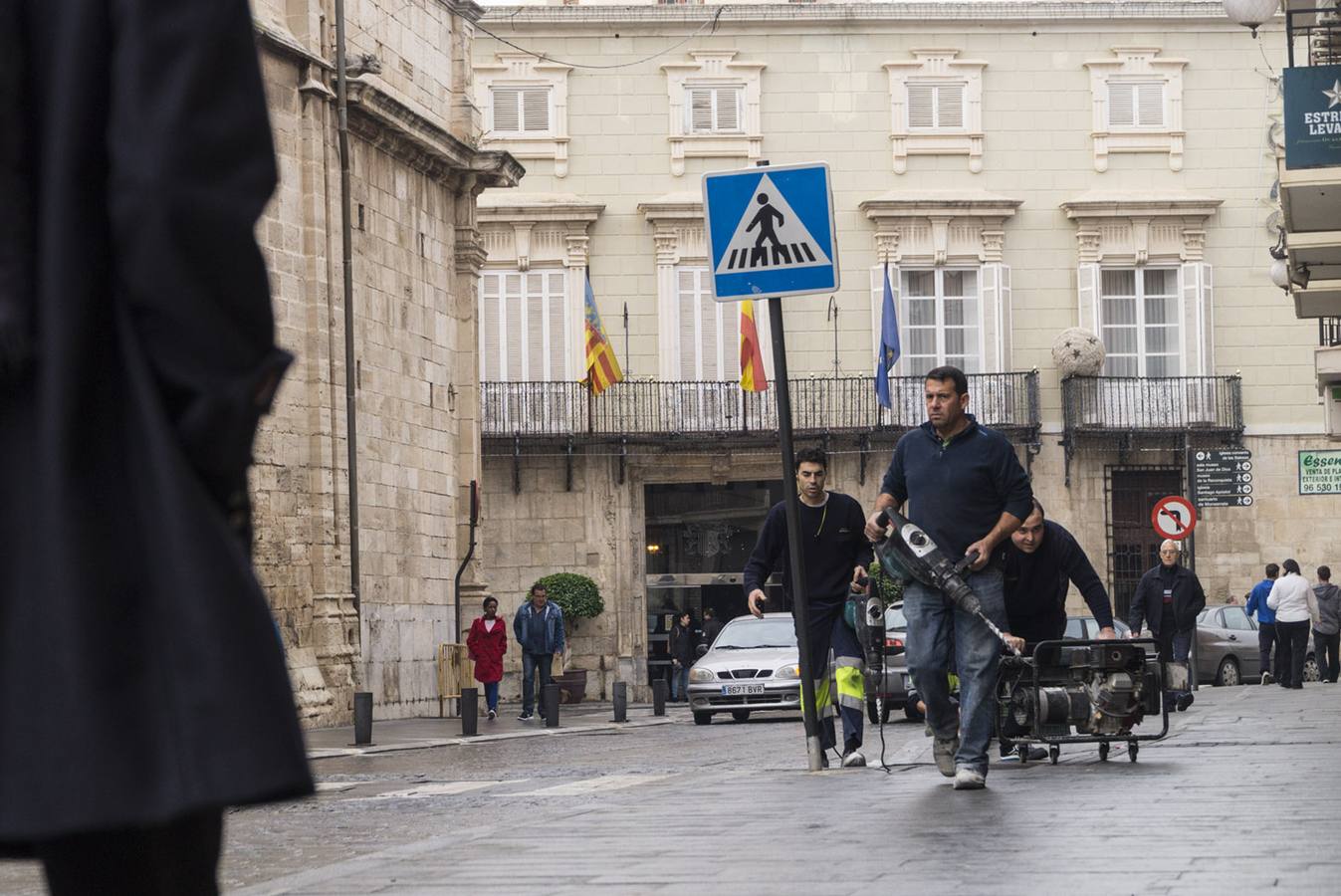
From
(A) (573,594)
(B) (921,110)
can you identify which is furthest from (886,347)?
(A) (573,594)

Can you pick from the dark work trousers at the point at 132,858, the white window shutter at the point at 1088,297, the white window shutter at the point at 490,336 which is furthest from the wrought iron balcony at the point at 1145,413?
the dark work trousers at the point at 132,858

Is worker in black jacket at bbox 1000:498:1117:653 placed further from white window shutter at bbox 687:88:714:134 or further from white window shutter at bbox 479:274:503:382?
white window shutter at bbox 687:88:714:134

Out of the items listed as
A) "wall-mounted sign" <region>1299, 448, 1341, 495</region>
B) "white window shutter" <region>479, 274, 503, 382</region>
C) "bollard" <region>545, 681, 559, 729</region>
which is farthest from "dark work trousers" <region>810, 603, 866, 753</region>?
"white window shutter" <region>479, 274, 503, 382</region>

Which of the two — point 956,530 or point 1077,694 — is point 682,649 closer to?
point 1077,694

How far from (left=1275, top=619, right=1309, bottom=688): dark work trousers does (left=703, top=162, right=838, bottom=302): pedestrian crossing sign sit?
18474 mm

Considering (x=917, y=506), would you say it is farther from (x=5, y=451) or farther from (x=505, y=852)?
(x=5, y=451)

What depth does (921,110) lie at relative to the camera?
4228cm

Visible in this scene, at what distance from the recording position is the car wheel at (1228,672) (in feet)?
116

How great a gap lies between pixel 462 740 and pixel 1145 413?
72.8ft

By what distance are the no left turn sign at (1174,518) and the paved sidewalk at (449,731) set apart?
6711 mm

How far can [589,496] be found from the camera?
4112 centimetres

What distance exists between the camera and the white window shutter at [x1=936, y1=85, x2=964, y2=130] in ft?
139

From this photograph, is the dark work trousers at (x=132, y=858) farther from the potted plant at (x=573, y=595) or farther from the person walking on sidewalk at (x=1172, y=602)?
the potted plant at (x=573, y=595)

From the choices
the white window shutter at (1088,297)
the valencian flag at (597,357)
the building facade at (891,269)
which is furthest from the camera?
the white window shutter at (1088,297)
